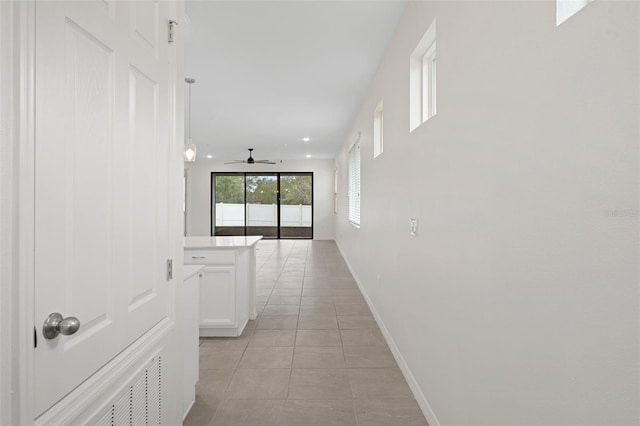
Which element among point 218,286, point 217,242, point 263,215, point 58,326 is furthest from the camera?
point 263,215

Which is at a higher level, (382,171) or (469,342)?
(382,171)

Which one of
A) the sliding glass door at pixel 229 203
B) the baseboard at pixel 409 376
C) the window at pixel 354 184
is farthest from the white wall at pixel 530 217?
the sliding glass door at pixel 229 203

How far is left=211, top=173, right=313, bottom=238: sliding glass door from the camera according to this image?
12.1 meters

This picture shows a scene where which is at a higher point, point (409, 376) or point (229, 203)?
point (229, 203)

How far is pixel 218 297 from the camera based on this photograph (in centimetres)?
336

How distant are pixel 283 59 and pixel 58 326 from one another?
332 cm

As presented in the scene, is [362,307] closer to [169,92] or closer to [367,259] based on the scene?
[367,259]

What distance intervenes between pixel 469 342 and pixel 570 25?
4.04 feet

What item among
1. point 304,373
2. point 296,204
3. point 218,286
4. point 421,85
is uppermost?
point 421,85

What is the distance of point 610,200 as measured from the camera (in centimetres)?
82

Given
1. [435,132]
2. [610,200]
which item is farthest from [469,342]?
[435,132]

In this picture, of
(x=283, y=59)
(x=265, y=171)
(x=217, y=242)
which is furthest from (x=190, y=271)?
(x=265, y=171)

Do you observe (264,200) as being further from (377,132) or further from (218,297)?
(218,297)

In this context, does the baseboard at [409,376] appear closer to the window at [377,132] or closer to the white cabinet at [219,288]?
the white cabinet at [219,288]
